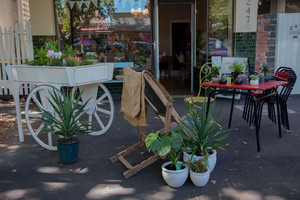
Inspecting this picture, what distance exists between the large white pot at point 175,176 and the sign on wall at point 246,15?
4694mm

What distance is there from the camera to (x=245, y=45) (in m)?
6.87

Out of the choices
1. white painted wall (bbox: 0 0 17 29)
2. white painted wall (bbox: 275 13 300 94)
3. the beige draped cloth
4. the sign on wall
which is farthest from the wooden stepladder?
white painted wall (bbox: 0 0 17 29)

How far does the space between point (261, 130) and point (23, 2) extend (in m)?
9.43

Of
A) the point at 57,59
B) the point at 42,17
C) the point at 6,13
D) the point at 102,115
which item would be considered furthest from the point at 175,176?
the point at 6,13

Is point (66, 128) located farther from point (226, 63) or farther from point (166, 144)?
point (226, 63)

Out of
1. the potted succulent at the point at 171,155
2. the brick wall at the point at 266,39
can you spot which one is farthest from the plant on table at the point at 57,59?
the brick wall at the point at 266,39

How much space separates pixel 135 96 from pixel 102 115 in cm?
270

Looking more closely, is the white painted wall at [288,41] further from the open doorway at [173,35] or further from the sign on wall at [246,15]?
the open doorway at [173,35]

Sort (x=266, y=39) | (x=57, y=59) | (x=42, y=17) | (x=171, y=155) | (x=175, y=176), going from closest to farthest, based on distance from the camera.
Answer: (x=175, y=176) → (x=171, y=155) → (x=57, y=59) → (x=42, y=17) → (x=266, y=39)

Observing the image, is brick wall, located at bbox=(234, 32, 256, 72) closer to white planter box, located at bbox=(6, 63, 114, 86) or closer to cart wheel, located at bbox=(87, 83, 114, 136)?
cart wheel, located at bbox=(87, 83, 114, 136)

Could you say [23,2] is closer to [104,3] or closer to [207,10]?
[104,3]

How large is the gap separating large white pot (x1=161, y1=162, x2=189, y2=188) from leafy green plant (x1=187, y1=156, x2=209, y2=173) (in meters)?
0.06

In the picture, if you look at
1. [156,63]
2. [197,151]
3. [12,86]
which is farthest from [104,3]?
[197,151]

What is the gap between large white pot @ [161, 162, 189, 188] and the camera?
2979mm
